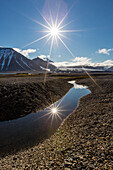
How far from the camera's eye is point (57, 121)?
18.1m

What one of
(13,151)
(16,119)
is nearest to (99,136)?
(13,151)

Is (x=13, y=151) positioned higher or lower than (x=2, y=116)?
lower

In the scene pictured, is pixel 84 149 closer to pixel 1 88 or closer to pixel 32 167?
pixel 32 167

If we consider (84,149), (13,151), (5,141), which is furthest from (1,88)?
(84,149)

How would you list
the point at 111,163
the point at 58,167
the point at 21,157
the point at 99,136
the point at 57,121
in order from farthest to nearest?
the point at 57,121, the point at 99,136, the point at 21,157, the point at 58,167, the point at 111,163

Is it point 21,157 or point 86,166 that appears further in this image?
point 21,157

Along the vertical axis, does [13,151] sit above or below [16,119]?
below

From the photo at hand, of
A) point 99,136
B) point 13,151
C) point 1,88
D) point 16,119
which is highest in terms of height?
point 1,88

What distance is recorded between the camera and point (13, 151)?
11102mm

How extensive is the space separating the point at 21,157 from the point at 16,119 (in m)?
10.3

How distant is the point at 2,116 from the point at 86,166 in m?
17.8

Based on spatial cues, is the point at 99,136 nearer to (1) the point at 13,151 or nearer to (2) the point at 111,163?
(2) the point at 111,163

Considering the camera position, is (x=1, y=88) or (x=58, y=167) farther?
(x=1, y=88)

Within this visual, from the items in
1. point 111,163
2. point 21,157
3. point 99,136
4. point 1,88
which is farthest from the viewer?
point 1,88
